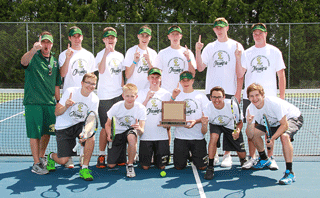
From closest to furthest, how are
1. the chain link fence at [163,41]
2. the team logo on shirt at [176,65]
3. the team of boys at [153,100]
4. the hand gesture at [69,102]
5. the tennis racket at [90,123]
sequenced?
the tennis racket at [90,123]
the hand gesture at [69,102]
the team of boys at [153,100]
the team logo on shirt at [176,65]
the chain link fence at [163,41]

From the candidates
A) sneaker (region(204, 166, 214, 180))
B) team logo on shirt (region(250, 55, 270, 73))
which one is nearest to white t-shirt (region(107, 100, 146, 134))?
sneaker (region(204, 166, 214, 180))

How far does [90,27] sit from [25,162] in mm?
10215

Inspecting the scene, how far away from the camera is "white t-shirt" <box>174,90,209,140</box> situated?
484 centimetres

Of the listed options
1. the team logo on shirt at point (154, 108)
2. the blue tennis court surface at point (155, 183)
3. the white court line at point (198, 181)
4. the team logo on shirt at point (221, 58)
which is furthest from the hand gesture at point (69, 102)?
the team logo on shirt at point (221, 58)

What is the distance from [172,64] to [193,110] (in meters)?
0.76

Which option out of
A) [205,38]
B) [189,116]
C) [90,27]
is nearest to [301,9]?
[205,38]

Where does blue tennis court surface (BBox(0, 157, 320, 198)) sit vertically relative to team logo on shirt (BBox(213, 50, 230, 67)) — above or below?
below

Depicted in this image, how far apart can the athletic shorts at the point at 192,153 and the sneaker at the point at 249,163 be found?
0.54 meters

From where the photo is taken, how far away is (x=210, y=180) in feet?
14.3

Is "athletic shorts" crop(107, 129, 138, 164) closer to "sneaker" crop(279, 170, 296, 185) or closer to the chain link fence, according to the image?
"sneaker" crop(279, 170, 296, 185)

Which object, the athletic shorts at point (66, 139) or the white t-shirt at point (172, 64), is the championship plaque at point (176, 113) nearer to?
the white t-shirt at point (172, 64)

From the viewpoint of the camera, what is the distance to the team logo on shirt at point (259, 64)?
4.79 metres

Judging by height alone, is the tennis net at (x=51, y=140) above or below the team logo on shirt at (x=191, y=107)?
below

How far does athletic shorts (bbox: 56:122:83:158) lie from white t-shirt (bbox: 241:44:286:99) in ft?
8.29
